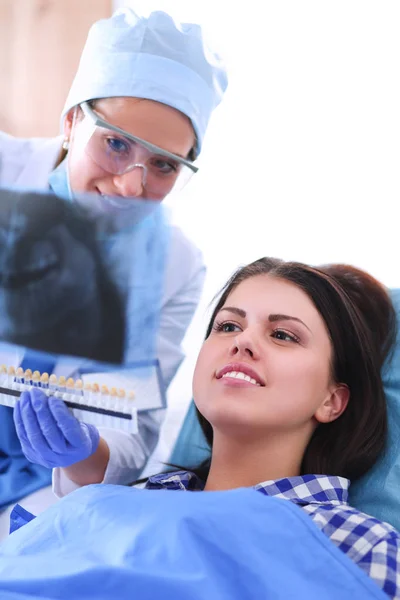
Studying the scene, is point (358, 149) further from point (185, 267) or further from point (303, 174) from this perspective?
point (185, 267)

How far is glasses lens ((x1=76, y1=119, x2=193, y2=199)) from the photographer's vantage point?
45.7 inches

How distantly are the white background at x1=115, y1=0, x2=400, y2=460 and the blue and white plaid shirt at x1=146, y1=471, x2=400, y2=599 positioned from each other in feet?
1.64

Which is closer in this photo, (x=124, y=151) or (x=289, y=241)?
(x=124, y=151)

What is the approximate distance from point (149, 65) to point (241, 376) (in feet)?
2.00

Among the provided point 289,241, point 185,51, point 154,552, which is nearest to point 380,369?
point 289,241

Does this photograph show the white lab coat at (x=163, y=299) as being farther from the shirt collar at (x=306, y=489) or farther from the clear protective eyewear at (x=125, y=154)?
the shirt collar at (x=306, y=489)

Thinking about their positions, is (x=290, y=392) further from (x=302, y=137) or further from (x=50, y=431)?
(x=302, y=137)

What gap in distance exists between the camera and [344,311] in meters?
1.13

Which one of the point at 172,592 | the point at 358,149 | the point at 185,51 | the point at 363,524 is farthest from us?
the point at 358,149

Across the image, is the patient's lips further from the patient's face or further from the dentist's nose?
the dentist's nose

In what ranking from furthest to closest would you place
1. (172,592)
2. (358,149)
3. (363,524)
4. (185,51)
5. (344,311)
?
(358,149)
(185,51)
(344,311)
(363,524)
(172,592)

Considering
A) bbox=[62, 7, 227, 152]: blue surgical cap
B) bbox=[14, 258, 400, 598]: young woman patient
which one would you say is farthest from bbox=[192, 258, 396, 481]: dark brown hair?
bbox=[62, 7, 227, 152]: blue surgical cap

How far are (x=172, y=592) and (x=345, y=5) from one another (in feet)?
3.77

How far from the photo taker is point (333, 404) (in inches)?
44.0
